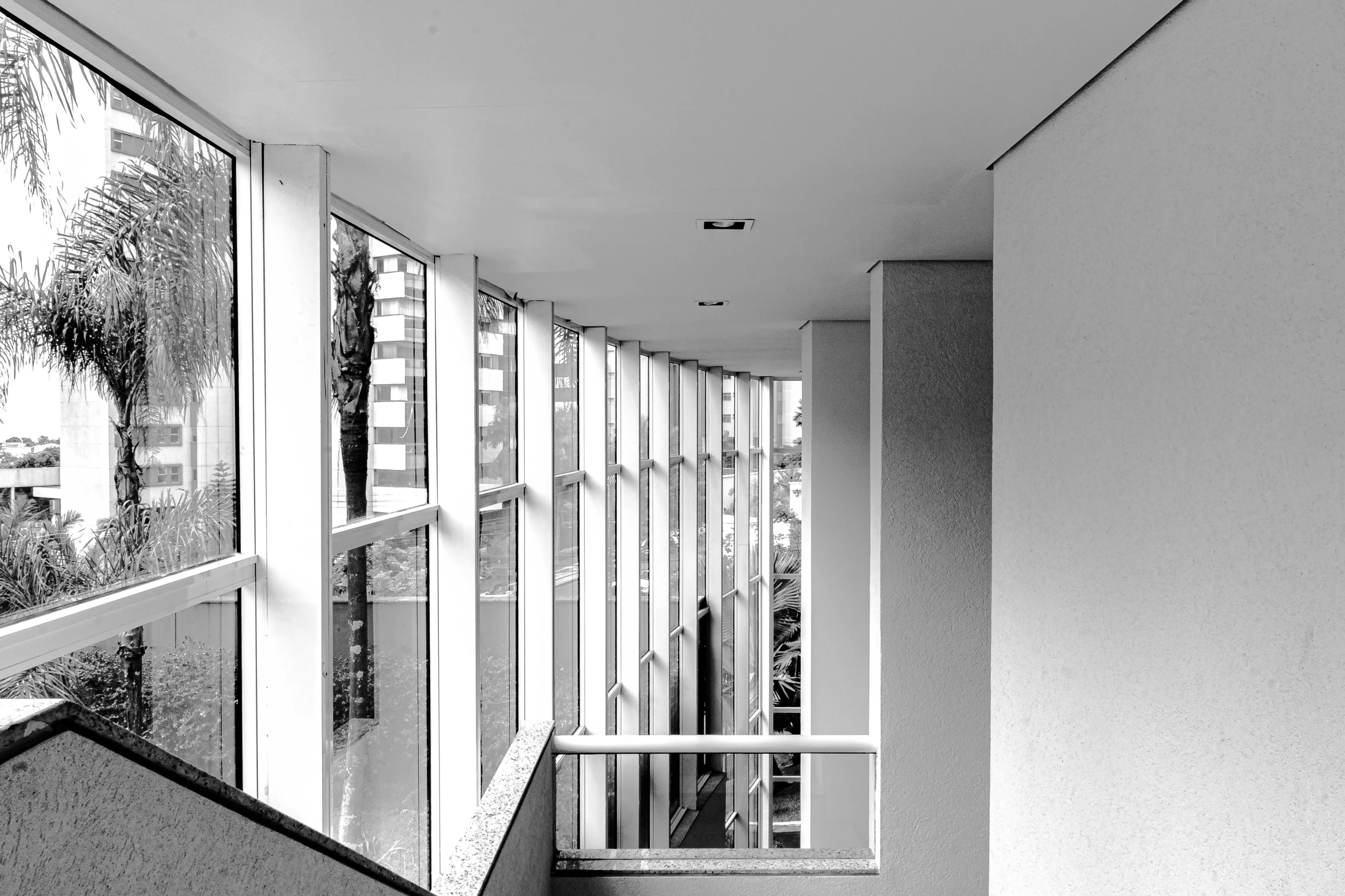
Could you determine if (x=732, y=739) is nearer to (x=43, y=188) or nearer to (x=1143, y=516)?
(x=1143, y=516)

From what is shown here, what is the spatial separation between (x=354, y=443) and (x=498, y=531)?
2.18 m

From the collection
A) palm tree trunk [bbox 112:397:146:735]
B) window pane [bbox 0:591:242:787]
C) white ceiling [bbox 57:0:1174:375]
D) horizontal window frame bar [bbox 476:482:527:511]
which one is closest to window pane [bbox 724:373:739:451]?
horizontal window frame bar [bbox 476:482:527:511]

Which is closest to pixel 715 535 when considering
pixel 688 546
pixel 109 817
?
pixel 688 546

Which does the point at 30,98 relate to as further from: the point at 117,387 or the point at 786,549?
the point at 786,549

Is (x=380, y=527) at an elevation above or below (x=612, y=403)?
below

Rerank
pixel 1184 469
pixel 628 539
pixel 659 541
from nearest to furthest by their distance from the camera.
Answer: pixel 1184 469, pixel 628 539, pixel 659 541

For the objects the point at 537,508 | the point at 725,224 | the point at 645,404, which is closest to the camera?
the point at 725,224

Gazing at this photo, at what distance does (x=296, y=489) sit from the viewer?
2.60 m

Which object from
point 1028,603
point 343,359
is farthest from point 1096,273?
point 343,359

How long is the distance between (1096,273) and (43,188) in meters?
2.07

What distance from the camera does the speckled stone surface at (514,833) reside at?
117 inches

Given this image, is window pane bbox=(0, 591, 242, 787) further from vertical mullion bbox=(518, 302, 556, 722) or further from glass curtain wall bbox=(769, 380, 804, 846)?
glass curtain wall bbox=(769, 380, 804, 846)

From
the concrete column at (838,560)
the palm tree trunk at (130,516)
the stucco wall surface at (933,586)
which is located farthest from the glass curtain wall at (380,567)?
the concrete column at (838,560)

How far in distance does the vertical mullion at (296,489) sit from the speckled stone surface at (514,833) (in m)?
0.54
